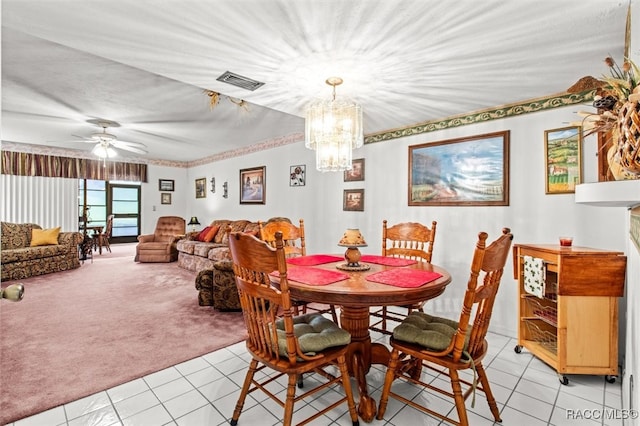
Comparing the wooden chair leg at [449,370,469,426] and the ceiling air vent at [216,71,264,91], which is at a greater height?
the ceiling air vent at [216,71,264,91]

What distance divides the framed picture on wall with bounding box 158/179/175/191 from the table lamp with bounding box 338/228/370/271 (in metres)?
7.15

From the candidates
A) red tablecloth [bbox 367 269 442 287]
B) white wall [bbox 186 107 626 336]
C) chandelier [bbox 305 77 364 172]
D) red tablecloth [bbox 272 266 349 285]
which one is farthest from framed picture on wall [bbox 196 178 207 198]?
red tablecloth [bbox 367 269 442 287]

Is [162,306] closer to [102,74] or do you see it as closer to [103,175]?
[102,74]

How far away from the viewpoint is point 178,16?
1805 millimetres

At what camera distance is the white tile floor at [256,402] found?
1.84m

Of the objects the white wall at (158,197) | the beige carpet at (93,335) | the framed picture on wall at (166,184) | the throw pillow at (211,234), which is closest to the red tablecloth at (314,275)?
the beige carpet at (93,335)

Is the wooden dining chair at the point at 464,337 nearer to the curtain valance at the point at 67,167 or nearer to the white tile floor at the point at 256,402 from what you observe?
the white tile floor at the point at 256,402

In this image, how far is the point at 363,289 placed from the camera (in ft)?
5.66

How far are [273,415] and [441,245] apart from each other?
2.43 metres

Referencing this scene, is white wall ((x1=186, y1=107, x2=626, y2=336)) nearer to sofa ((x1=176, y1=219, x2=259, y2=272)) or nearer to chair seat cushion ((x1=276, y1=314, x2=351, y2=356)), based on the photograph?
sofa ((x1=176, y1=219, x2=259, y2=272))

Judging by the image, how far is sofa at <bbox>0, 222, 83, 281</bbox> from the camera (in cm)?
488

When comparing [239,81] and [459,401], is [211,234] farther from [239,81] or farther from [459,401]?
[459,401]

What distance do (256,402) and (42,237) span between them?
18.0ft

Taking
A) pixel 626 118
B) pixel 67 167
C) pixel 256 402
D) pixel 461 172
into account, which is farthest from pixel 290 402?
pixel 67 167
